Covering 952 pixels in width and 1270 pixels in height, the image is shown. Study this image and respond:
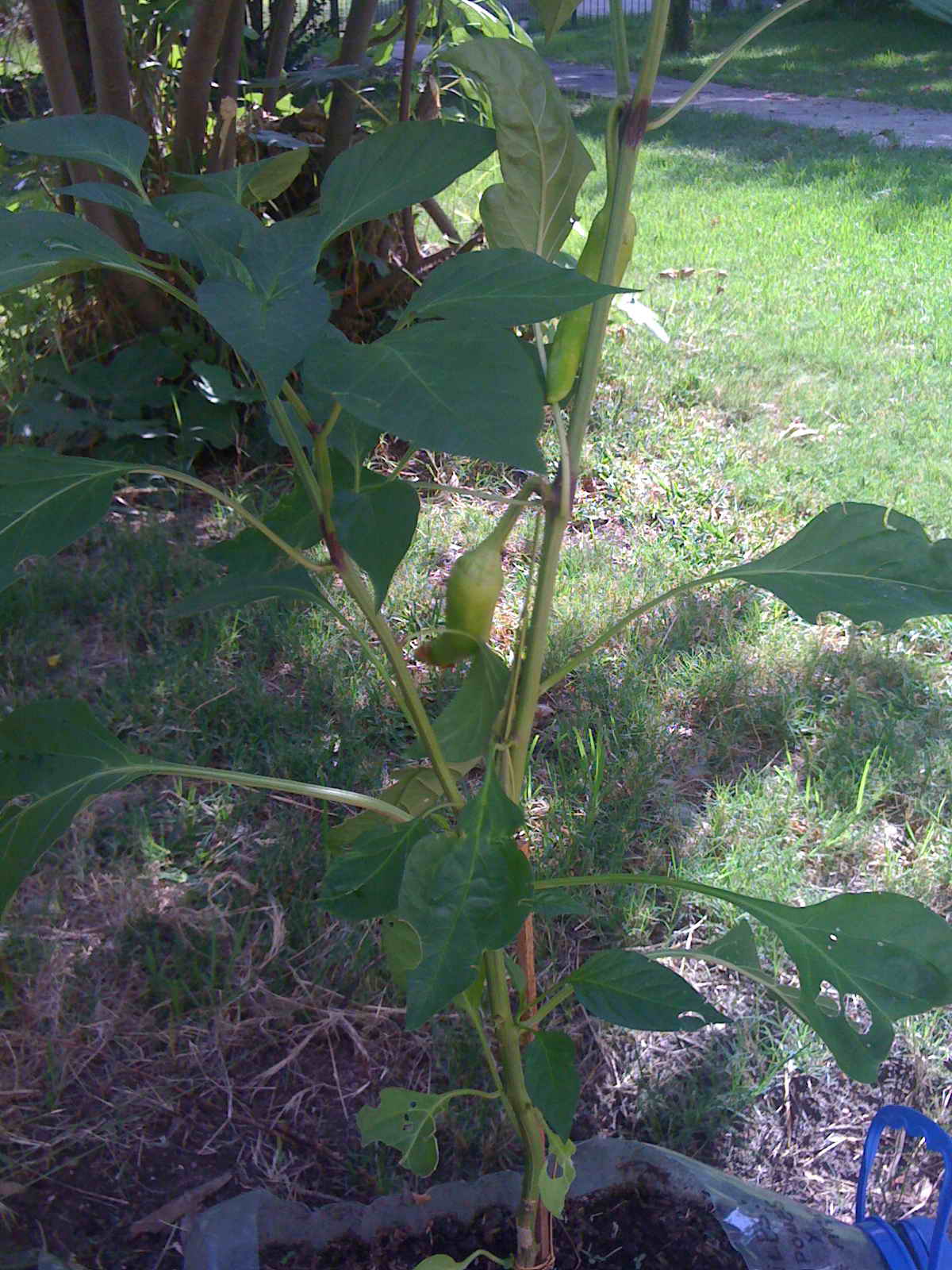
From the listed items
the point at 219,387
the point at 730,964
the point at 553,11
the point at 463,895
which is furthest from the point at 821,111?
the point at 463,895

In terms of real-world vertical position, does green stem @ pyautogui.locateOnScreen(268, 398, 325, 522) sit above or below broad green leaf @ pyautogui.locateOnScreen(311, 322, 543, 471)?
below

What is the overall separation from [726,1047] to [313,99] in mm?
2996

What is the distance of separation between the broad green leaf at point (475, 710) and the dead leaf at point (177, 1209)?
776mm

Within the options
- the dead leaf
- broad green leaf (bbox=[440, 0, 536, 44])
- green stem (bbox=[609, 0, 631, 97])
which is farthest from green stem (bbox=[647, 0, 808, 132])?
broad green leaf (bbox=[440, 0, 536, 44])

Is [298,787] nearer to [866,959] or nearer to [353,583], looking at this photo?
[353,583]

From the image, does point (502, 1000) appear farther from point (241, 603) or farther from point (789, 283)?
point (789, 283)

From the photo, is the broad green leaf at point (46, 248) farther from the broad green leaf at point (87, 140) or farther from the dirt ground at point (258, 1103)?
the dirt ground at point (258, 1103)

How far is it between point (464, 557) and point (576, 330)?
21 cm

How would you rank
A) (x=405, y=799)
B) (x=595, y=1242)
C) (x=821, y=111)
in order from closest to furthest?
(x=405, y=799) → (x=595, y=1242) → (x=821, y=111)

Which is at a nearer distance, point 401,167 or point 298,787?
point 401,167

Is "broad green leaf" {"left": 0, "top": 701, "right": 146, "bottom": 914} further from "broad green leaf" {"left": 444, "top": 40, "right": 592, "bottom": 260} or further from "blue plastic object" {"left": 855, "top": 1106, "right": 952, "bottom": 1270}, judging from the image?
"blue plastic object" {"left": 855, "top": 1106, "right": 952, "bottom": 1270}

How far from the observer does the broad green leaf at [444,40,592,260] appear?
0.82 meters

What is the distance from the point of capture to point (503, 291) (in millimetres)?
671

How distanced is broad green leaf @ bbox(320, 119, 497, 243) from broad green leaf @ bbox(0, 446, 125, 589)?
10.3 inches
